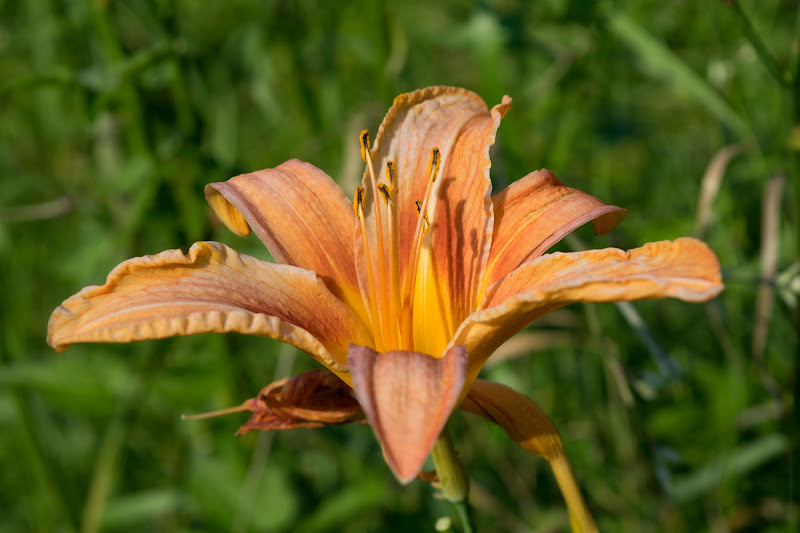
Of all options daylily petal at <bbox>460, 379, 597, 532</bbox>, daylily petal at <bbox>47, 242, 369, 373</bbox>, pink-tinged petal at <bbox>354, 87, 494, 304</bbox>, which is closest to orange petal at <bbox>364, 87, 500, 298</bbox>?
pink-tinged petal at <bbox>354, 87, 494, 304</bbox>

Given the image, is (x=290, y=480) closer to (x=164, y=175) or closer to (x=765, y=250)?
(x=164, y=175)

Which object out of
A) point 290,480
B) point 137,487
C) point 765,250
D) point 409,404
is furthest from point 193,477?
point 765,250

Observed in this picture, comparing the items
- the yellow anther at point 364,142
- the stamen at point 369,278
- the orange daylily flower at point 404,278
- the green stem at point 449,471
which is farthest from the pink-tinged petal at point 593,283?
the yellow anther at point 364,142

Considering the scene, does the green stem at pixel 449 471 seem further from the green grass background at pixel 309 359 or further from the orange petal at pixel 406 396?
the green grass background at pixel 309 359

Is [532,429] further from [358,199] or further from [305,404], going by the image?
[358,199]

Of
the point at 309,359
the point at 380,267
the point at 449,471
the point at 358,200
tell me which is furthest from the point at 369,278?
the point at 309,359

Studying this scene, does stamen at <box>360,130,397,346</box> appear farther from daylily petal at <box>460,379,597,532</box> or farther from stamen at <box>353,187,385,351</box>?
daylily petal at <box>460,379,597,532</box>
